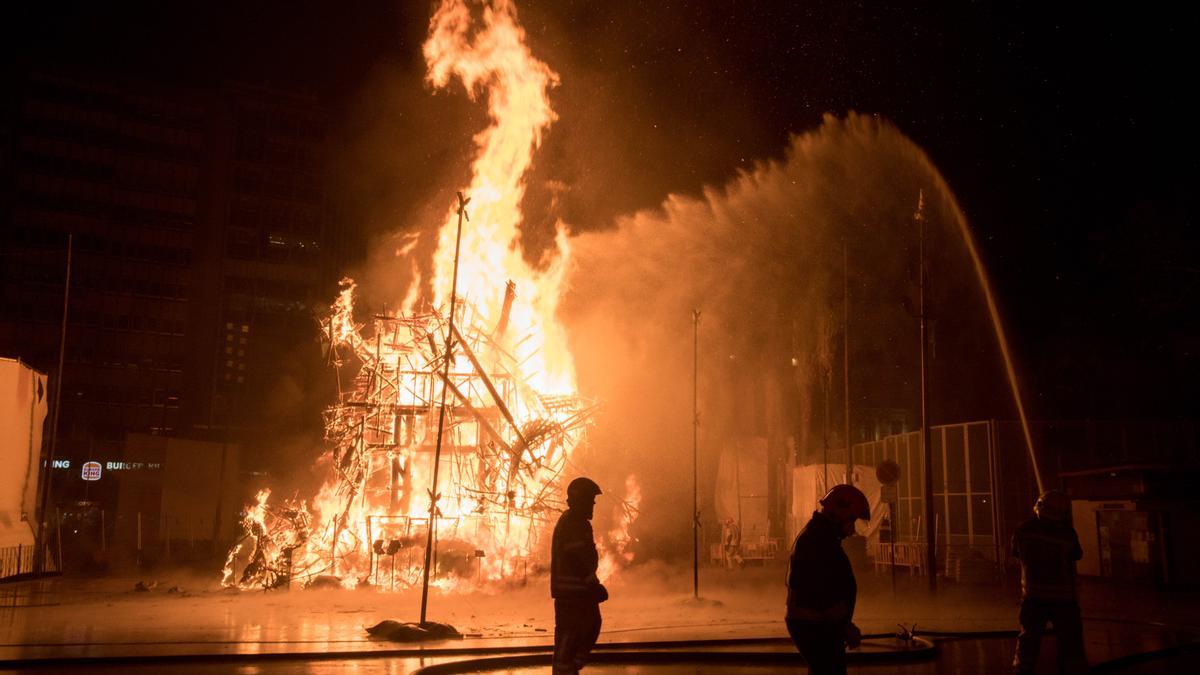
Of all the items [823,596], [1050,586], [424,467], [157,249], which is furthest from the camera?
[157,249]

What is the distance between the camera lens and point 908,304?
70.1 feet

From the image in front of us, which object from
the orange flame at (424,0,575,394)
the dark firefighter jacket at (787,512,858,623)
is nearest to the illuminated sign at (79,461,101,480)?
the orange flame at (424,0,575,394)

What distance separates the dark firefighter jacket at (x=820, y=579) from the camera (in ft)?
23.4

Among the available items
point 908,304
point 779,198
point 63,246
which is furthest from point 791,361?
point 63,246

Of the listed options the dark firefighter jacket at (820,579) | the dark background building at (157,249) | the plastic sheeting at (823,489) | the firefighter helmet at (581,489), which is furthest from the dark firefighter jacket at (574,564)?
the dark background building at (157,249)

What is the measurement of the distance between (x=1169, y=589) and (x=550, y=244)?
19.4m

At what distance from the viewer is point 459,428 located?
24.2m

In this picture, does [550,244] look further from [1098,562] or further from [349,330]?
[1098,562]

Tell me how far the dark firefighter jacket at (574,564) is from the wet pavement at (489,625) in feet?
12.0

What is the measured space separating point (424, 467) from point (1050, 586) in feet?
56.3

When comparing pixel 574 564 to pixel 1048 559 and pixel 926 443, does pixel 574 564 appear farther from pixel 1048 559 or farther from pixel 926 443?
pixel 926 443

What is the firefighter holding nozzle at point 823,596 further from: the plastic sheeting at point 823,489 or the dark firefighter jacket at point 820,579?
the plastic sheeting at point 823,489

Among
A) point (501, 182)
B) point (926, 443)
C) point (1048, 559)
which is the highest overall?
point (501, 182)

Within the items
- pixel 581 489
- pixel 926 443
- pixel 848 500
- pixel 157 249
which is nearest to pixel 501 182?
pixel 926 443
